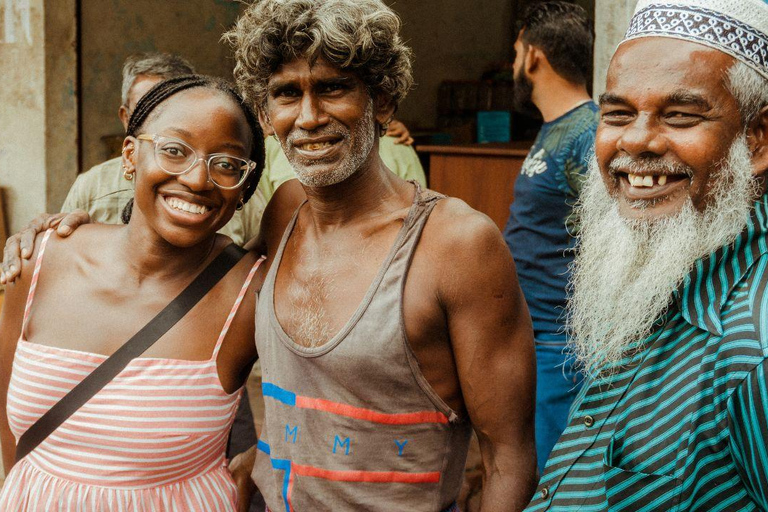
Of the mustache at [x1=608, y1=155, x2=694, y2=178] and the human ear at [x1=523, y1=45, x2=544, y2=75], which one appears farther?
the human ear at [x1=523, y1=45, x2=544, y2=75]

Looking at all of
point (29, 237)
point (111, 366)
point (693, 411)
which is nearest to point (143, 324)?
point (111, 366)

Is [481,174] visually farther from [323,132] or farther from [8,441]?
[8,441]

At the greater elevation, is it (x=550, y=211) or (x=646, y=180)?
(x=646, y=180)

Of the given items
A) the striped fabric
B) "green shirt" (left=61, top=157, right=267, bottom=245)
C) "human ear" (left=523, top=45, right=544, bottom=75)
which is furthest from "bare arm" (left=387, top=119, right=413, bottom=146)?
the striped fabric

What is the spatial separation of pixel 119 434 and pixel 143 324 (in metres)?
0.30

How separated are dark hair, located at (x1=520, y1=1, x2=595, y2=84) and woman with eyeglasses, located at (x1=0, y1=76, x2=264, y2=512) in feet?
6.65

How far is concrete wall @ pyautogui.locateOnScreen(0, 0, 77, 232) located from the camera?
515 cm

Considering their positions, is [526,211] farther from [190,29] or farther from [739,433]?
[190,29]

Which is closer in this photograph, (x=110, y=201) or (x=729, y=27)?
(x=729, y=27)

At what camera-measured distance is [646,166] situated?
1.63 m

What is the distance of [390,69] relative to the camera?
2.18 metres

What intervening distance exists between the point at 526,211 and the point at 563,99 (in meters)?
0.56

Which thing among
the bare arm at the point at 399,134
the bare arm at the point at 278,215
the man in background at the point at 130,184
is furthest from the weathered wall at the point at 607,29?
the bare arm at the point at 278,215

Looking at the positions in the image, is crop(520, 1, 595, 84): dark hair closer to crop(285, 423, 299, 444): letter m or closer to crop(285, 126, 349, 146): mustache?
crop(285, 126, 349, 146): mustache
